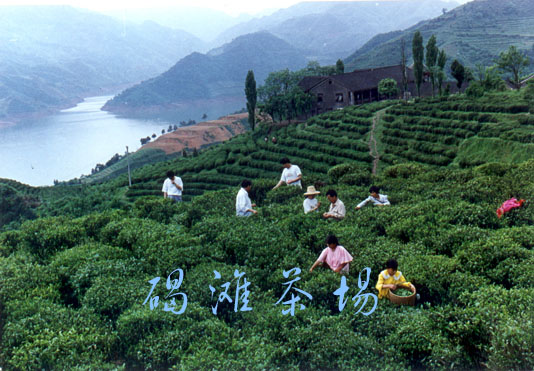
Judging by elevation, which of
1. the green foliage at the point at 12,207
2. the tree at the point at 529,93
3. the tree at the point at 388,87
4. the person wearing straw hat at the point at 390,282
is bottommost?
the green foliage at the point at 12,207

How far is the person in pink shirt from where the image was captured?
8016mm

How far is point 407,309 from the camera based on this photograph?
6992 mm

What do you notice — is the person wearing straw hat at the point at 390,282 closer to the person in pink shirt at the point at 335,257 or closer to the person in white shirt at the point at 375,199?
the person in pink shirt at the point at 335,257

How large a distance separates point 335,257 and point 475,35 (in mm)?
155962

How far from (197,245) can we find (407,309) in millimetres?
4924

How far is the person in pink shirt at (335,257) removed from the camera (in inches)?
316

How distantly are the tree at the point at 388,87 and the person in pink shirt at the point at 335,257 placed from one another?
51.8 m

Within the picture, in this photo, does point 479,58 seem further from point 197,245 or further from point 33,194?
point 197,245

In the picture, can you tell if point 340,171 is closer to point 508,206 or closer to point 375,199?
point 375,199

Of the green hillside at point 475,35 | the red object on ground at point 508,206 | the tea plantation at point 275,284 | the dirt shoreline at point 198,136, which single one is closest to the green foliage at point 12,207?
the tea plantation at point 275,284

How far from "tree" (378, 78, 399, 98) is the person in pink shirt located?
170 ft

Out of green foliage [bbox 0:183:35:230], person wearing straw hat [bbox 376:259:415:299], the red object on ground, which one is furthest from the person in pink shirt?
green foliage [bbox 0:183:35:230]

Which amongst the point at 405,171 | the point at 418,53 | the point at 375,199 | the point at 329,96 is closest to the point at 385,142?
the point at 418,53

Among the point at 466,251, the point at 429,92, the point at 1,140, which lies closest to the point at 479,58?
the point at 429,92
